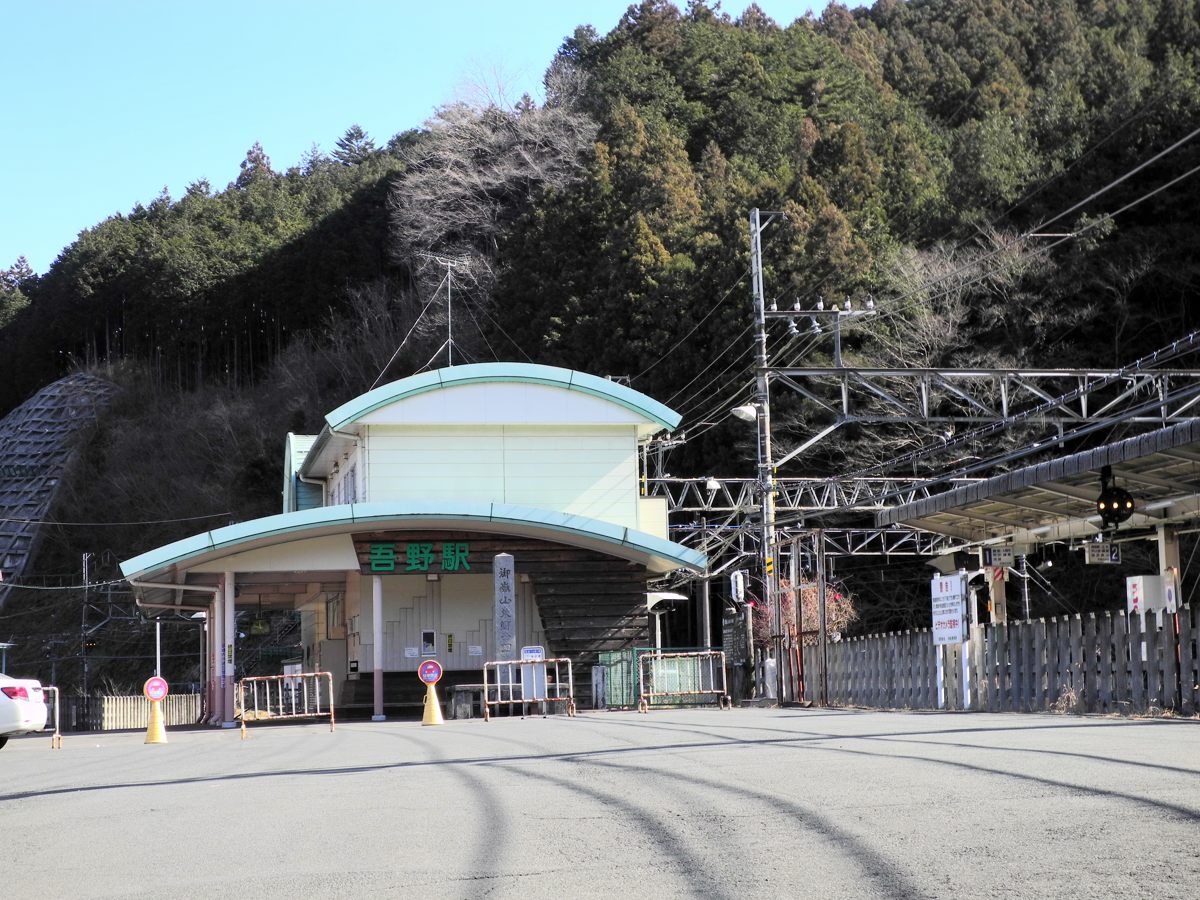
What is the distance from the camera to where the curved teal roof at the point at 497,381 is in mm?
27406

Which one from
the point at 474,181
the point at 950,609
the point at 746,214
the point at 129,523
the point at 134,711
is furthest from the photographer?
the point at 129,523

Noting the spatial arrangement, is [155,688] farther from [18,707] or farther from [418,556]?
[418,556]

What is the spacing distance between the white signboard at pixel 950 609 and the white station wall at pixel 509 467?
10.7 m

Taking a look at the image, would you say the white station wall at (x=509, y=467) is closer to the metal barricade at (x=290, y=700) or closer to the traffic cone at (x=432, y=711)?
the metal barricade at (x=290, y=700)

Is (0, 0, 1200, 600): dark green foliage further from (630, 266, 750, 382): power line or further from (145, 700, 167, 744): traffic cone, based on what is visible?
(145, 700, 167, 744): traffic cone

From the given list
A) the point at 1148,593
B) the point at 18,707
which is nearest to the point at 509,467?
the point at 18,707

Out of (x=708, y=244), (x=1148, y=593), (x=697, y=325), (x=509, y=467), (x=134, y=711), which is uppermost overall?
(x=708, y=244)

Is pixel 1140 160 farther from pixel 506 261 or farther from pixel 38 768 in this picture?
pixel 38 768

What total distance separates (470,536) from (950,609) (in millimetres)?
11002

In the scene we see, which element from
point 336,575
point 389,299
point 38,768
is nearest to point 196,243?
point 389,299

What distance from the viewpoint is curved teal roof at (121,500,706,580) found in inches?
982

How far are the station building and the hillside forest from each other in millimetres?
9704

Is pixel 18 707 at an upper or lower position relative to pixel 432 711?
upper

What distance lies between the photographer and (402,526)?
85.2 ft
